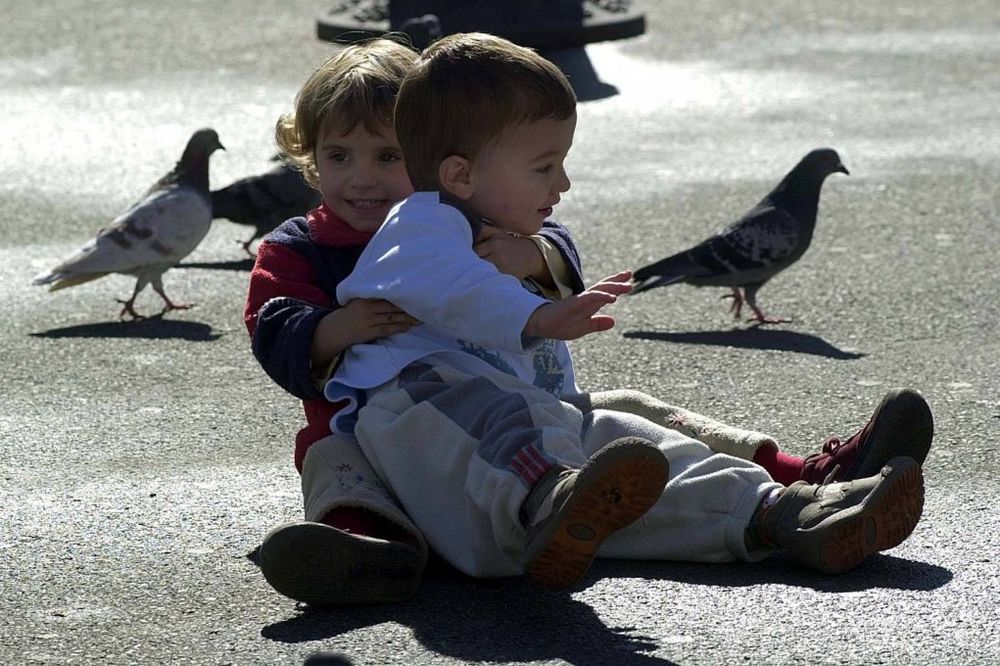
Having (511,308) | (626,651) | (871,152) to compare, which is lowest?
(871,152)

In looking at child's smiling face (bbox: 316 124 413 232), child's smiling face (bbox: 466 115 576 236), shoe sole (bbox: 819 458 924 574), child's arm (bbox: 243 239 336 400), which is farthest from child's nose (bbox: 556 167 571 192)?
shoe sole (bbox: 819 458 924 574)

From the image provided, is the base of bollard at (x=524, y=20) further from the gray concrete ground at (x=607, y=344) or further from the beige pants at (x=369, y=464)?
the beige pants at (x=369, y=464)

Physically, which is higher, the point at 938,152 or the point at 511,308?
the point at 511,308

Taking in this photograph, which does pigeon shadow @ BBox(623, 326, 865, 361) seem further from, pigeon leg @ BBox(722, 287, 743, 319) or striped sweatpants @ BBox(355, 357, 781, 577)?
striped sweatpants @ BBox(355, 357, 781, 577)

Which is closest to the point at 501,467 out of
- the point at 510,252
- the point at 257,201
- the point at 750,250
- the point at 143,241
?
the point at 510,252

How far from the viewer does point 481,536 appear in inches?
134

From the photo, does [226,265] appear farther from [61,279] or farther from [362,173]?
[362,173]

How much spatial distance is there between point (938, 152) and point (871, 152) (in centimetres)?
34

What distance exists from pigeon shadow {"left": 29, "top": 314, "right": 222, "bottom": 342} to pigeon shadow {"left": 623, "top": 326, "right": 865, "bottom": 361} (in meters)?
1.50

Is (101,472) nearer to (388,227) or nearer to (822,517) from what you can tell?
(388,227)

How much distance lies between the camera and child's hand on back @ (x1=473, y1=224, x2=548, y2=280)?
3.56 m

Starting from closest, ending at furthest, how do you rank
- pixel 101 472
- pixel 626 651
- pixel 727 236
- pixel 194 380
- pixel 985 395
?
pixel 626 651 → pixel 101 472 → pixel 985 395 → pixel 194 380 → pixel 727 236

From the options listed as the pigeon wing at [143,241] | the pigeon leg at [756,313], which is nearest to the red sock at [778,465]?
the pigeon leg at [756,313]

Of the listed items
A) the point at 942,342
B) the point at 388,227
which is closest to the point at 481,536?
the point at 388,227
